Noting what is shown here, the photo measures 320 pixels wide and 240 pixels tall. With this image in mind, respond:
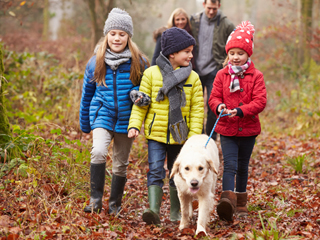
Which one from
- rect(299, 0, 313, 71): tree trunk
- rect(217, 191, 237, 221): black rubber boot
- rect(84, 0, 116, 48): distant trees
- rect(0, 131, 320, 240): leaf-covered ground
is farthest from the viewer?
rect(299, 0, 313, 71): tree trunk

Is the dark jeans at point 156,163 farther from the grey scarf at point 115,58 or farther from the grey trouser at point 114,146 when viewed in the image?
the grey scarf at point 115,58

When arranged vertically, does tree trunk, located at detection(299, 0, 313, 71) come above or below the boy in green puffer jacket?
above

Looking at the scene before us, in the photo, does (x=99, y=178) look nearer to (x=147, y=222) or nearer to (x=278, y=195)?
(x=147, y=222)

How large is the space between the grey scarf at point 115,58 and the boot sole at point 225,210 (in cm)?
200

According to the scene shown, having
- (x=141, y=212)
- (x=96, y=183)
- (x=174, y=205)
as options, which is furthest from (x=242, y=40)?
(x=141, y=212)

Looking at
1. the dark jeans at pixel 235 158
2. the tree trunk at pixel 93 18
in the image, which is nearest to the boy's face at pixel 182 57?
the dark jeans at pixel 235 158

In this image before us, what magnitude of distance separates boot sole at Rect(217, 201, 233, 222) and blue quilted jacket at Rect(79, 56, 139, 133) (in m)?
1.40

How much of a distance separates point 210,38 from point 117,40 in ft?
8.09

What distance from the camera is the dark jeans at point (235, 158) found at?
160 inches

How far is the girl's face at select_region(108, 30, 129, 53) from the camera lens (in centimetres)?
412

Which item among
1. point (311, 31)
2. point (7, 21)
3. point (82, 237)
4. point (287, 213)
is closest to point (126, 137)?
point (82, 237)

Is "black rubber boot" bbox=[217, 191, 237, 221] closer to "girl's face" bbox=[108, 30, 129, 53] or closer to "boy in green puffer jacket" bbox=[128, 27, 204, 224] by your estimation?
"boy in green puffer jacket" bbox=[128, 27, 204, 224]

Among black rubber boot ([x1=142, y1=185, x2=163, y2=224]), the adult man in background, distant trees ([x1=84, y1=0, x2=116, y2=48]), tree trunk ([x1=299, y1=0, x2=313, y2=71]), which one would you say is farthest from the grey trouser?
tree trunk ([x1=299, y1=0, x2=313, y2=71])

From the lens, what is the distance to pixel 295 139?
814 centimetres
